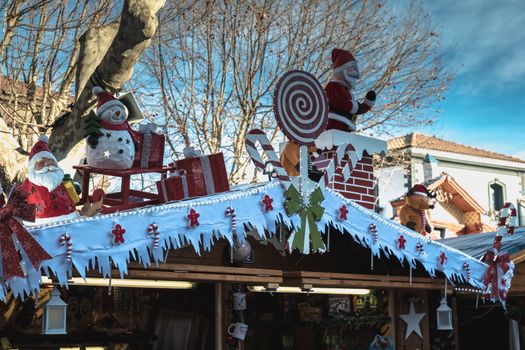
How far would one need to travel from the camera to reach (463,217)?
1166 inches

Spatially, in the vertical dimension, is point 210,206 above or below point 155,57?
below

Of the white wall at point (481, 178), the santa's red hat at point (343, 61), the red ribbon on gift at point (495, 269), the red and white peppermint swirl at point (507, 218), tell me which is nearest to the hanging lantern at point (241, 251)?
the santa's red hat at point (343, 61)

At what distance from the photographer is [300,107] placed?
828 cm

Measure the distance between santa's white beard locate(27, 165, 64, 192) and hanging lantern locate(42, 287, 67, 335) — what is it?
39.1 inches

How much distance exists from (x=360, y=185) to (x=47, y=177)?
4398 millimetres

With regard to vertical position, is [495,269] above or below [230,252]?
below

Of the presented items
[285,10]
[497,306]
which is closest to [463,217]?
[285,10]

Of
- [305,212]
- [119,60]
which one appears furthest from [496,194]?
[305,212]

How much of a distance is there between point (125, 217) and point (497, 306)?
7.81 meters

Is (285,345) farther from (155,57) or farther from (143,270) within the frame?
(155,57)

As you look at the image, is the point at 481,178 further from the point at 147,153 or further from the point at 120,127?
the point at 120,127

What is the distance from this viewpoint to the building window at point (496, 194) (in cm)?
3359

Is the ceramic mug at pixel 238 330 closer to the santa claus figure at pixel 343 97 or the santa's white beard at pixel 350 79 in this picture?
the santa claus figure at pixel 343 97

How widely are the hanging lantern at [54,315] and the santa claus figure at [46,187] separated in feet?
2.34
